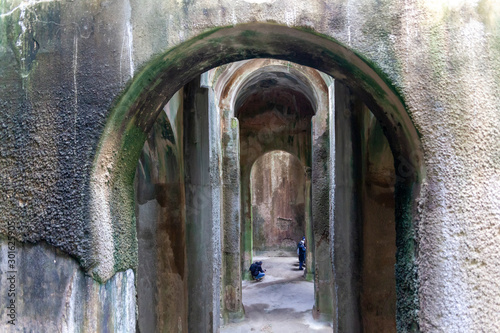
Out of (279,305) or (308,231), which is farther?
(308,231)

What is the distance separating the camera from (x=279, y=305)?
9203 millimetres

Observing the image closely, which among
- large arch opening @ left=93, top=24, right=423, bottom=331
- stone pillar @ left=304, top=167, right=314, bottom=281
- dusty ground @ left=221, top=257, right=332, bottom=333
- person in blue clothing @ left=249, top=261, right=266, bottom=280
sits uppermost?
large arch opening @ left=93, top=24, right=423, bottom=331

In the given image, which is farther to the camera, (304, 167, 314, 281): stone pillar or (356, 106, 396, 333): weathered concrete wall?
(304, 167, 314, 281): stone pillar

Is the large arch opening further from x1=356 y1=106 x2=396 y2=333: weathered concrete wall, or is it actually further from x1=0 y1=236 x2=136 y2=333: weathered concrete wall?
x1=356 y1=106 x2=396 y2=333: weathered concrete wall

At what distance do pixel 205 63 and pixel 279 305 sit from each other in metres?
7.53

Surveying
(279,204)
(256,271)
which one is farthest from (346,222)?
(279,204)

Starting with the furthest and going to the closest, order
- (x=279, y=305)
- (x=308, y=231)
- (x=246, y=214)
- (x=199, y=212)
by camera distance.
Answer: (x=246, y=214)
(x=308, y=231)
(x=279, y=305)
(x=199, y=212)

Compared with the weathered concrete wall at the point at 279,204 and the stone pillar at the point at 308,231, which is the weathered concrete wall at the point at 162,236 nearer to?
the stone pillar at the point at 308,231

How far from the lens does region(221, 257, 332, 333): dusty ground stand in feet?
25.5

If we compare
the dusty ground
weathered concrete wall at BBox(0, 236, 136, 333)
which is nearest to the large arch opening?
weathered concrete wall at BBox(0, 236, 136, 333)

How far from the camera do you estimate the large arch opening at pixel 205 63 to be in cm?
241

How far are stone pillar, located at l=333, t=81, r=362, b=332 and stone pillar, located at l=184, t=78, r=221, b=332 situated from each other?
1.62 m

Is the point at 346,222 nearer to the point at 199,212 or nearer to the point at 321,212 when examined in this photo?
the point at 199,212

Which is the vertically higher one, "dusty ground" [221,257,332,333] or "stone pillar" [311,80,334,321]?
"stone pillar" [311,80,334,321]
